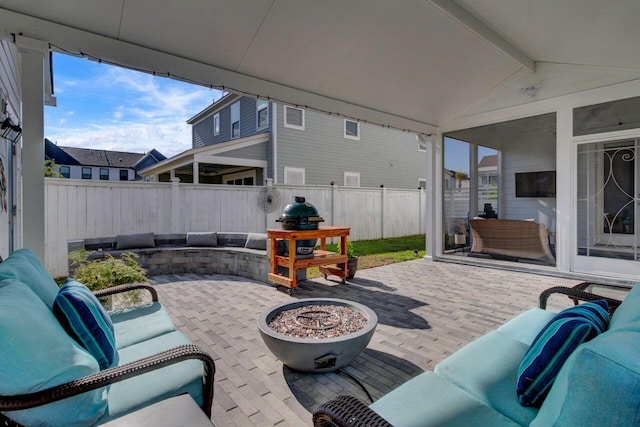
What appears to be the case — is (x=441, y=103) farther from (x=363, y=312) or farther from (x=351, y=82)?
(x=363, y=312)

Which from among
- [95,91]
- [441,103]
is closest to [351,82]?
[441,103]

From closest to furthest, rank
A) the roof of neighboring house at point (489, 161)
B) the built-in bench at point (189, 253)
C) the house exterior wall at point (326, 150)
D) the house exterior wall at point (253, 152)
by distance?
the built-in bench at point (189, 253) → the roof of neighboring house at point (489, 161) → the house exterior wall at point (253, 152) → the house exterior wall at point (326, 150)

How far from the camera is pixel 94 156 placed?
27531 millimetres

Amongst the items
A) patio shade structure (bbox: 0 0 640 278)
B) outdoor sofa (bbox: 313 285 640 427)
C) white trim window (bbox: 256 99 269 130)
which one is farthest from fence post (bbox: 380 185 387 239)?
outdoor sofa (bbox: 313 285 640 427)

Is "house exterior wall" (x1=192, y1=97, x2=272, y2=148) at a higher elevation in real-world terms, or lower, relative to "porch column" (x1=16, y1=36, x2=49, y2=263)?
higher

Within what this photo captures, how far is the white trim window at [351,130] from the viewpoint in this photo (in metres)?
12.2

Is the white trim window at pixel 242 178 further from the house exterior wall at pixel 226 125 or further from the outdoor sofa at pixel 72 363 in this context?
the outdoor sofa at pixel 72 363

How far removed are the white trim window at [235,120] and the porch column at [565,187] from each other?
981cm

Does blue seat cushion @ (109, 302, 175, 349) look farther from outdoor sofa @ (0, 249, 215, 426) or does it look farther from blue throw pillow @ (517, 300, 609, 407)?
blue throw pillow @ (517, 300, 609, 407)

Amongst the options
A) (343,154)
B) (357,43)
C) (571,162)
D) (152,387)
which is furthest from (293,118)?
(152,387)

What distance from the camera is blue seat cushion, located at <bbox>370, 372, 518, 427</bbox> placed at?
1364mm

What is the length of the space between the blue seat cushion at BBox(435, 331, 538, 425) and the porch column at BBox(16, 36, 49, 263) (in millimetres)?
3917

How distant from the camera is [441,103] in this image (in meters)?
6.44

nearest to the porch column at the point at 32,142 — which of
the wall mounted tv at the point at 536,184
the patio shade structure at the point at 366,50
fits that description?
the patio shade structure at the point at 366,50
